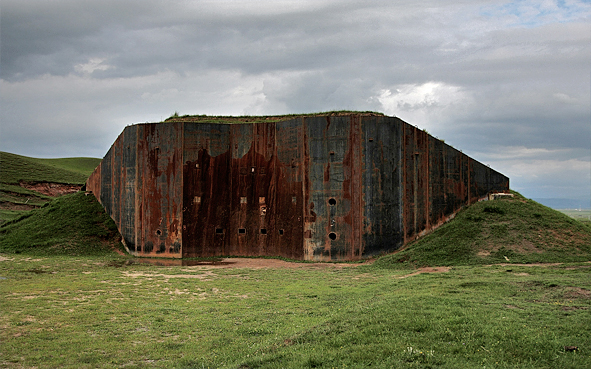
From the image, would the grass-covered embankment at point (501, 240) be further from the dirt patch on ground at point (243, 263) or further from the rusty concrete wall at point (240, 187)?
the rusty concrete wall at point (240, 187)

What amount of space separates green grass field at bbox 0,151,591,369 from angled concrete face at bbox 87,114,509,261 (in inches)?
80.3

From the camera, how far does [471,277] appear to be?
44.9 ft

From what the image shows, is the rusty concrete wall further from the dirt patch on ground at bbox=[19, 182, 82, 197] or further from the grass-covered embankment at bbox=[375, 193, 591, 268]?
the dirt patch on ground at bbox=[19, 182, 82, 197]

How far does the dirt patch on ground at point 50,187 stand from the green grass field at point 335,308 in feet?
104

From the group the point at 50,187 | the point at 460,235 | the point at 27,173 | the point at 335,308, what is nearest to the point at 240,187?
the point at 460,235

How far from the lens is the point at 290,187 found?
22703mm

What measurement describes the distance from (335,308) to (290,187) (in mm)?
12431

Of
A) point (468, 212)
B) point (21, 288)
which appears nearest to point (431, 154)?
point (468, 212)

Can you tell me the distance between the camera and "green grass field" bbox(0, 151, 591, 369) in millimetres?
6828

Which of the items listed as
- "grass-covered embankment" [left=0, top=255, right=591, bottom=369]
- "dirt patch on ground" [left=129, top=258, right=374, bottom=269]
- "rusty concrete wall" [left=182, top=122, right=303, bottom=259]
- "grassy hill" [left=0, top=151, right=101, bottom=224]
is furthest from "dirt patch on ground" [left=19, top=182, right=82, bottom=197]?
"grass-covered embankment" [left=0, top=255, right=591, bottom=369]

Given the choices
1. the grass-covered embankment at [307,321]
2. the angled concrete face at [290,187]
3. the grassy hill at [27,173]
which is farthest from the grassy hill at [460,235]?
the grassy hill at [27,173]

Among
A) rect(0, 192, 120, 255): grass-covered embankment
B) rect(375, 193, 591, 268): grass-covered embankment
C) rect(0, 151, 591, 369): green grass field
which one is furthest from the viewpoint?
rect(0, 192, 120, 255): grass-covered embankment

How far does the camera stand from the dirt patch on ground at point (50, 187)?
159 ft

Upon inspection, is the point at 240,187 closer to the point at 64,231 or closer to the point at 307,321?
the point at 64,231
